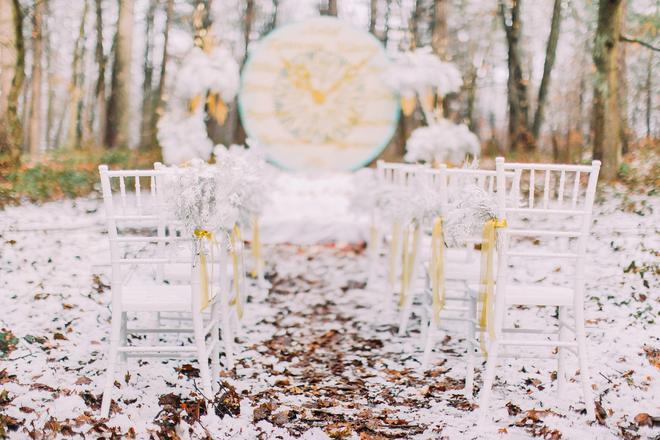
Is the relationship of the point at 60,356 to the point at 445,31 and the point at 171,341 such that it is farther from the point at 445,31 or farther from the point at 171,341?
the point at 445,31

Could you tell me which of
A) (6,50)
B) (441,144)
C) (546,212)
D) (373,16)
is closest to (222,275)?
(546,212)

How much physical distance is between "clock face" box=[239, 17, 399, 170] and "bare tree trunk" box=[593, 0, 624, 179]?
5176 millimetres

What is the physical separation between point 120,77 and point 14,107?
13.2 feet

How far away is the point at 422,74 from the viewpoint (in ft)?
35.0

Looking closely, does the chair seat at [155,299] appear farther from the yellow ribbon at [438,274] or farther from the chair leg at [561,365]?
the chair leg at [561,365]

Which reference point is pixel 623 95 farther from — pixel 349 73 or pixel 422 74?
pixel 422 74

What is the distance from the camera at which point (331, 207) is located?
10359 mm

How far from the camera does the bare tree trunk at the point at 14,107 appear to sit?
9.21m

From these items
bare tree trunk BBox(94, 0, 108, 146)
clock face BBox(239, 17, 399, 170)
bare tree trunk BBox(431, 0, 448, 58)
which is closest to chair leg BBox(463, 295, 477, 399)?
clock face BBox(239, 17, 399, 170)

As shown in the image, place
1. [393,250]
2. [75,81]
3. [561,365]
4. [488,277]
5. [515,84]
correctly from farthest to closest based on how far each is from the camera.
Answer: [75,81] < [515,84] < [393,250] < [561,365] < [488,277]

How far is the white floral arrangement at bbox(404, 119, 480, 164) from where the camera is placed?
10078 mm

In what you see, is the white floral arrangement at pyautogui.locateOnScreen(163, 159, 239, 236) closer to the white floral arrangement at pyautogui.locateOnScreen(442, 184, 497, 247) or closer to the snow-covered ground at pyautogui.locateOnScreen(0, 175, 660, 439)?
the snow-covered ground at pyautogui.locateOnScreen(0, 175, 660, 439)

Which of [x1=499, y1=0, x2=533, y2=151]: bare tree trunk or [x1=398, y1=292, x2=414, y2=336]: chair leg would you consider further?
[x1=499, y1=0, x2=533, y2=151]: bare tree trunk

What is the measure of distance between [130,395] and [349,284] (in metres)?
3.79
